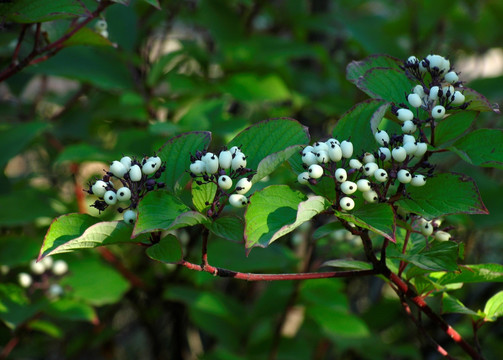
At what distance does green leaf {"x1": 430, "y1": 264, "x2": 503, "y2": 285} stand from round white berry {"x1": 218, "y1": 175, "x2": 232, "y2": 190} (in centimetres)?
35

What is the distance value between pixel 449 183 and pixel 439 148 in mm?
52

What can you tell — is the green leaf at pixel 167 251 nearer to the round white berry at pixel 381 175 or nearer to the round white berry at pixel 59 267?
the round white berry at pixel 381 175

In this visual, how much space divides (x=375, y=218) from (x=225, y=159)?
0.69ft

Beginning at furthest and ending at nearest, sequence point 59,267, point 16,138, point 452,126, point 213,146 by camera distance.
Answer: point 213,146, point 59,267, point 16,138, point 452,126

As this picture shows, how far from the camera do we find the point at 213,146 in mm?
1939

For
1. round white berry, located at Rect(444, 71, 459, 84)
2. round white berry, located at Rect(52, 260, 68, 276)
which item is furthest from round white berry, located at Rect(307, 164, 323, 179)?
round white berry, located at Rect(52, 260, 68, 276)

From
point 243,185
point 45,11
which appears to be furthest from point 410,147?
point 45,11

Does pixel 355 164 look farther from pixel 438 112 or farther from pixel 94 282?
pixel 94 282

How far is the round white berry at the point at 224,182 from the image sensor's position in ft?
2.34

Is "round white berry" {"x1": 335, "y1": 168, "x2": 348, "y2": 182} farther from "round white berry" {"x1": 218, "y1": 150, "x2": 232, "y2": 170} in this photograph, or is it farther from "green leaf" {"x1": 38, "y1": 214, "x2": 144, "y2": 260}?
"green leaf" {"x1": 38, "y1": 214, "x2": 144, "y2": 260}

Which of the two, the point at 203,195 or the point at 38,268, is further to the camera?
the point at 38,268

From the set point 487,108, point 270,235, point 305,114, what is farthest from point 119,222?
point 305,114

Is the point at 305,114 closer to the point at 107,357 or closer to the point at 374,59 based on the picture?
the point at 107,357

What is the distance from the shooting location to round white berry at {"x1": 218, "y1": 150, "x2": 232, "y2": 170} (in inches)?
28.3
